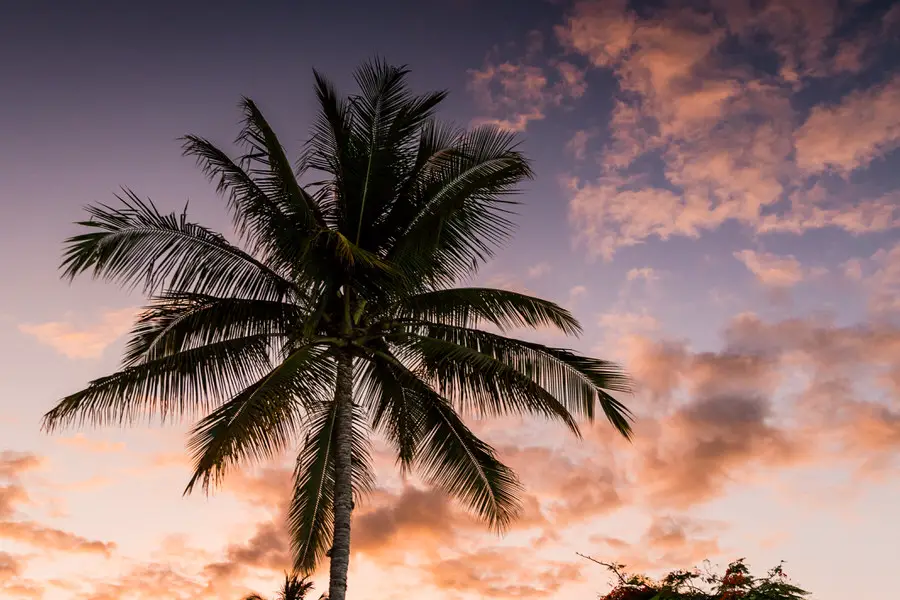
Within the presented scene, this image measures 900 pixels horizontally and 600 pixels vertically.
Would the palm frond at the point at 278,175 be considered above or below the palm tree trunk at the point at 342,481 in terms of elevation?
above

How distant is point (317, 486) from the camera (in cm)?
1767

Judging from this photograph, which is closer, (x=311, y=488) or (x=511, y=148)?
(x=511, y=148)

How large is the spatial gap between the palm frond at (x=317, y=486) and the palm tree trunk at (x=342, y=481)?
1800 millimetres

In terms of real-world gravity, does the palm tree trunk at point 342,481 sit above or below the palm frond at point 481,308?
below

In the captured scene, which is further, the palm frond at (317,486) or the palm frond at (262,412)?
the palm frond at (317,486)

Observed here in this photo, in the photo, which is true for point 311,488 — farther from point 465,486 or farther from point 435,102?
point 435,102

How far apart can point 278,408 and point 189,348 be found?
256 cm

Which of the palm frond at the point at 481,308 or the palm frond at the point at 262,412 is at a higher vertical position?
the palm frond at the point at 481,308

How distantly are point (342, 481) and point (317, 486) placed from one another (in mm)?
3145

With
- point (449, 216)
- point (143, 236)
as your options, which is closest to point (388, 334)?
point (449, 216)

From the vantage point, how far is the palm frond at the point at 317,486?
17.5m

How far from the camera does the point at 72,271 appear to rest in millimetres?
13469

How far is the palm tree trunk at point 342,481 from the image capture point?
14.0m

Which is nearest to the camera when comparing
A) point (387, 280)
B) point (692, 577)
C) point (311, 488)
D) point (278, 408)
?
point (692, 577)
